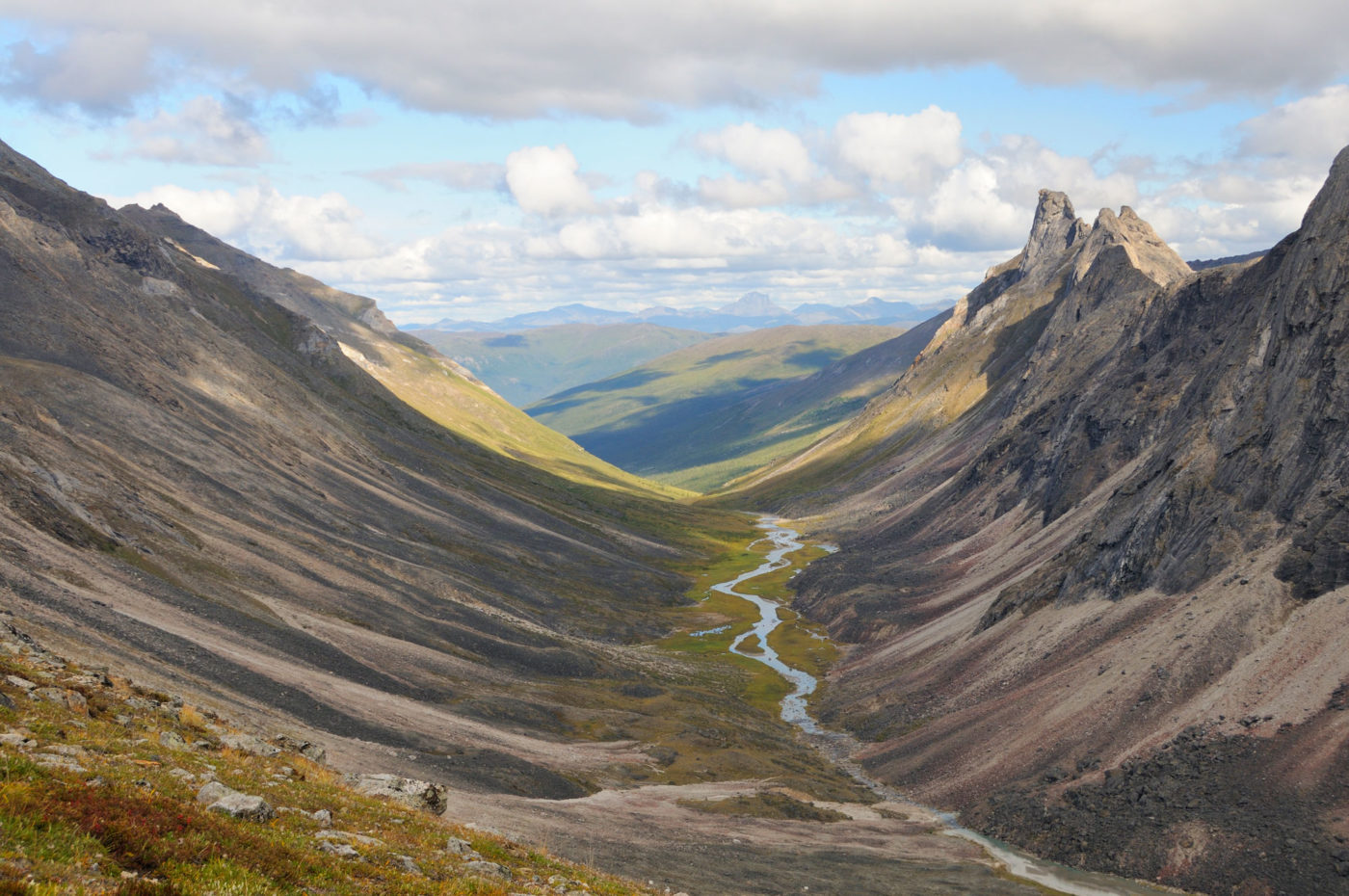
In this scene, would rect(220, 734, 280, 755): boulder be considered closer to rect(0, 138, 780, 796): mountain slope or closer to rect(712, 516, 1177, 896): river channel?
rect(0, 138, 780, 796): mountain slope

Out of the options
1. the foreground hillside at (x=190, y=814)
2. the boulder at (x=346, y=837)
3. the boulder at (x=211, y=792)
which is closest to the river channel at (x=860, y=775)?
the foreground hillside at (x=190, y=814)

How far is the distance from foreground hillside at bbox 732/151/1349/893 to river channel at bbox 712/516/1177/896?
151 cm

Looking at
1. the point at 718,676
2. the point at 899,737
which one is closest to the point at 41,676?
the point at 899,737

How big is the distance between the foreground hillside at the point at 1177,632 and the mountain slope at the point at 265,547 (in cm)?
2903

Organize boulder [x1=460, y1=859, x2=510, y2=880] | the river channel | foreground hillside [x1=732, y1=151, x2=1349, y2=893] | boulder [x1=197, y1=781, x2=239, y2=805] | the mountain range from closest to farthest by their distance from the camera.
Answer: boulder [x1=197, y1=781, x2=239, y2=805]
boulder [x1=460, y1=859, x2=510, y2=880]
the river channel
foreground hillside [x1=732, y1=151, x2=1349, y2=893]
the mountain range

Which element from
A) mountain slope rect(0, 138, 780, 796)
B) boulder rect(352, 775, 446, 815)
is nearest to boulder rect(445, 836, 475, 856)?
boulder rect(352, 775, 446, 815)

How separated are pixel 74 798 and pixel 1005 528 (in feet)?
480

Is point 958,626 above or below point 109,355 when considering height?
below

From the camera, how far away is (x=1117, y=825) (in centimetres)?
5469

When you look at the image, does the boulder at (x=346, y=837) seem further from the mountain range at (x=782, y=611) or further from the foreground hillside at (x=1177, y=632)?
the foreground hillside at (x=1177, y=632)

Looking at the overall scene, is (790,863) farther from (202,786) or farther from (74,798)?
(74,798)

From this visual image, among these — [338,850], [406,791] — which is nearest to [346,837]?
[338,850]

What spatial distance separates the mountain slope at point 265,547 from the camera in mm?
57719

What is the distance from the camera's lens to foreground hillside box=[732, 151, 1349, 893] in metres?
51.6
